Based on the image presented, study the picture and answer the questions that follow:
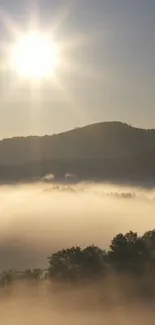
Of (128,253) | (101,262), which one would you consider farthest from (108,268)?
(128,253)

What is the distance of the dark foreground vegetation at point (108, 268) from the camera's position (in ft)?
156

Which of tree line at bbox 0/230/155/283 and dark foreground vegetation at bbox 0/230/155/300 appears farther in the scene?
tree line at bbox 0/230/155/283

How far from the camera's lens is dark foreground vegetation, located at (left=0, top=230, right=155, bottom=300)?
4769cm

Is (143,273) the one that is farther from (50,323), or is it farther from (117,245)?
(50,323)

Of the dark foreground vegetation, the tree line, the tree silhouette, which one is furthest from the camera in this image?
the tree silhouette

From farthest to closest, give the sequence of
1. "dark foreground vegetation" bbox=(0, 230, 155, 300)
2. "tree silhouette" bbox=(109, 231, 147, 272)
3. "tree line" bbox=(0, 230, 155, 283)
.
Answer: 1. "tree silhouette" bbox=(109, 231, 147, 272)
2. "tree line" bbox=(0, 230, 155, 283)
3. "dark foreground vegetation" bbox=(0, 230, 155, 300)

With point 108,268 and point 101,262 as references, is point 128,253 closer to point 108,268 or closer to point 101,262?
point 101,262

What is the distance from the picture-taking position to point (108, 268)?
5072 cm

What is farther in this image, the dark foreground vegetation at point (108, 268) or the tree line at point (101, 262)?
the tree line at point (101, 262)

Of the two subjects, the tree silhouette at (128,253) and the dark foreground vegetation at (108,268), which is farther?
the tree silhouette at (128,253)

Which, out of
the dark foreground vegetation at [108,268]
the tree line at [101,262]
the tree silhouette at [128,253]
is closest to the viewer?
the dark foreground vegetation at [108,268]

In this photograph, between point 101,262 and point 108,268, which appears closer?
point 108,268

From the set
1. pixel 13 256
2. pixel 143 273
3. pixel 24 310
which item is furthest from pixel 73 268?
pixel 13 256

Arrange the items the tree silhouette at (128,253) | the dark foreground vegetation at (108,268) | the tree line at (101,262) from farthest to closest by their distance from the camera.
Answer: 1. the tree silhouette at (128,253)
2. the tree line at (101,262)
3. the dark foreground vegetation at (108,268)
